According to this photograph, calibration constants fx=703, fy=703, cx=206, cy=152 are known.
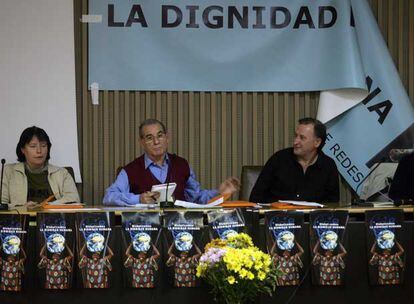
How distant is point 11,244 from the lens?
3201 mm

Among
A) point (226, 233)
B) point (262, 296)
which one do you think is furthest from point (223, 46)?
point (262, 296)

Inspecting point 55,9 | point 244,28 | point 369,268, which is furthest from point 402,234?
point 55,9

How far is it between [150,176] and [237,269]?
1716 millimetres

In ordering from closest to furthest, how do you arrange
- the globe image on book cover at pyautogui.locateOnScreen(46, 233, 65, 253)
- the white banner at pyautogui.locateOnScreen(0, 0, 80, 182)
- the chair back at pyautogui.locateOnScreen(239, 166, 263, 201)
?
the globe image on book cover at pyautogui.locateOnScreen(46, 233, 65, 253) → the chair back at pyautogui.locateOnScreen(239, 166, 263, 201) → the white banner at pyautogui.locateOnScreen(0, 0, 80, 182)

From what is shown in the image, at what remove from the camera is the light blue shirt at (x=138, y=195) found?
4012 millimetres

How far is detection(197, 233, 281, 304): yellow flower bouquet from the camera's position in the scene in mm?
2666

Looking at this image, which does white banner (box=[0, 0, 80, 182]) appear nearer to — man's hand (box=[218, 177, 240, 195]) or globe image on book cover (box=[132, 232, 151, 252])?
man's hand (box=[218, 177, 240, 195])

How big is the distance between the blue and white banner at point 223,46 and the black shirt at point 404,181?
106cm

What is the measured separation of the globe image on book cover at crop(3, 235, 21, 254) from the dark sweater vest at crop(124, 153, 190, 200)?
1144 mm

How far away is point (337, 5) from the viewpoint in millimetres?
5160

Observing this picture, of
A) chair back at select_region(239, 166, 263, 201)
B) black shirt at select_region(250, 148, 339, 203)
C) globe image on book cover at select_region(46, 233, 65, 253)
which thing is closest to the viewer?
globe image on book cover at select_region(46, 233, 65, 253)

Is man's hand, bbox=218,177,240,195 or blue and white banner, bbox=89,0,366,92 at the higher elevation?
blue and white banner, bbox=89,0,366,92

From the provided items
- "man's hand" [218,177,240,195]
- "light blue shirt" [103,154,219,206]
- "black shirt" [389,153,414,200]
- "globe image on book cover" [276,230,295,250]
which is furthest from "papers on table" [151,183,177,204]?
"black shirt" [389,153,414,200]

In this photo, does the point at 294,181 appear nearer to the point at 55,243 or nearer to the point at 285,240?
the point at 285,240
